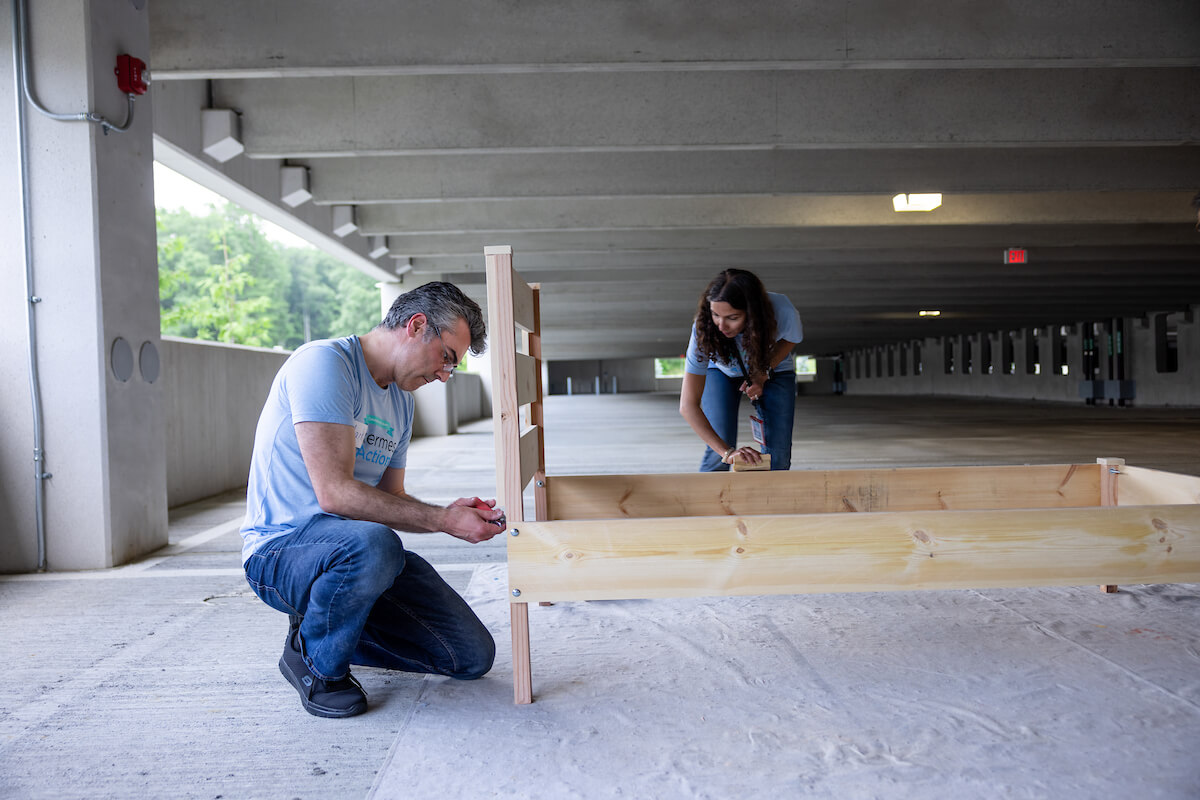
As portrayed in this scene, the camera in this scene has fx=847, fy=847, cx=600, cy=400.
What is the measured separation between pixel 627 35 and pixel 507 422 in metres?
4.13

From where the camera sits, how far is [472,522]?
242 cm

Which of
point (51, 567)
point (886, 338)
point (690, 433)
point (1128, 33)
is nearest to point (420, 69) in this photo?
point (51, 567)

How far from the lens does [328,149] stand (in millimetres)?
7613

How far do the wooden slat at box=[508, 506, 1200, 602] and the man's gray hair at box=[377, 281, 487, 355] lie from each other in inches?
26.6

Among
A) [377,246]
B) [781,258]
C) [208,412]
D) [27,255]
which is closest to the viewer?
[27,255]

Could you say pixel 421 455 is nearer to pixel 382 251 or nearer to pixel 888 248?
pixel 382 251

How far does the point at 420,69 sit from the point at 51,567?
385cm

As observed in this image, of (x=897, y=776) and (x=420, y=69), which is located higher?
(x=420, y=69)

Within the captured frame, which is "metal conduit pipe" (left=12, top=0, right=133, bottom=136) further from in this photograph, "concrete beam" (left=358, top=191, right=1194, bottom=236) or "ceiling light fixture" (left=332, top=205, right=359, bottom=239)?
"ceiling light fixture" (left=332, top=205, right=359, bottom=239)

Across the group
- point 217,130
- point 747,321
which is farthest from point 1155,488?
point 217,130

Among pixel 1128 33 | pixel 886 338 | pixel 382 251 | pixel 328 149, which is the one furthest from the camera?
pixel 886 338

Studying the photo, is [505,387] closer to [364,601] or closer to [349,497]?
[349,497]

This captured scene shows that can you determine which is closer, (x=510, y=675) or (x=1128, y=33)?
(x=510, y=675)

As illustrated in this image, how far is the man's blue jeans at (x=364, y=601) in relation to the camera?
8.03ft
